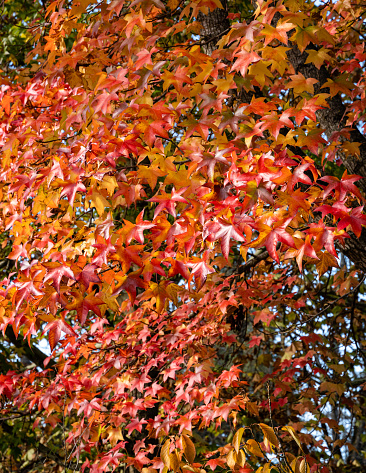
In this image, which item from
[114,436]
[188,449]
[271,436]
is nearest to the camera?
[271,436]

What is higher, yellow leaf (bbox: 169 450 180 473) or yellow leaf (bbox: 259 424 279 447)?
yellow leaf (bbox: 259 424 279 447)

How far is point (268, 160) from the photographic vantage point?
5.67ft

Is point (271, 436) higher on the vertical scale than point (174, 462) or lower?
higher

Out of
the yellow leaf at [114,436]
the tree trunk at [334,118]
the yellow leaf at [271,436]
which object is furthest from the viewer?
the yellow leaf at [114,436]

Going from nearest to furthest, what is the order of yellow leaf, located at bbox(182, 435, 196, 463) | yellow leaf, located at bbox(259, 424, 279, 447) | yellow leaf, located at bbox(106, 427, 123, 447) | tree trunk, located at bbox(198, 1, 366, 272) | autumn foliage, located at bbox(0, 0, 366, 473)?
autumn foliage, located at bbox(0, 0, 366, 473) → yellow leaf, located at bbox(259, 424, 279, 447) → yellow leaf, located at bbox(182, 435, 196, 463) → tree trunk, located at bbox(198, 1, 366, 272) → yellow leaf, located at bbox(106, 427, 123, 447)

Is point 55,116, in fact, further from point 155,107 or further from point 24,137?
point 155,107

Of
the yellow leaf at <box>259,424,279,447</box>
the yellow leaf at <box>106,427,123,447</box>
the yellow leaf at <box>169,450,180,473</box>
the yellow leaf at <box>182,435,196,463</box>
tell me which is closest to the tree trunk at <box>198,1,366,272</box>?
the yellow leaf at <box>259,424,279,447</box>

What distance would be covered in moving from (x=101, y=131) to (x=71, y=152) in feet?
0.60

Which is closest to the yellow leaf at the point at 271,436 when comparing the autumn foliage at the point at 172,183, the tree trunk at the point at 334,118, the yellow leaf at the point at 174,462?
the autumn foliage at the point at 172,183

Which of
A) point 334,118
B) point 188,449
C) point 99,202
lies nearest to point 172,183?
point 99,202

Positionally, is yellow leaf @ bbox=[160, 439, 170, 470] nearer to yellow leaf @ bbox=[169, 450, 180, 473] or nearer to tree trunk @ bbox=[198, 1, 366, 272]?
yellow leaf @ bbox=[169, 450, 180, 473]

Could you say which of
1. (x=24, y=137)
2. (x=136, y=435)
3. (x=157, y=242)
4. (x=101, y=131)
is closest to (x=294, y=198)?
(x=157, y=242)

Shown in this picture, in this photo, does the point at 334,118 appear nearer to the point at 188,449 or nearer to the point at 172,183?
the point at 172,183

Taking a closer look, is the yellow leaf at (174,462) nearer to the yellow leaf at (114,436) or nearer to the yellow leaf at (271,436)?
the yellow leaf at (271,436)
